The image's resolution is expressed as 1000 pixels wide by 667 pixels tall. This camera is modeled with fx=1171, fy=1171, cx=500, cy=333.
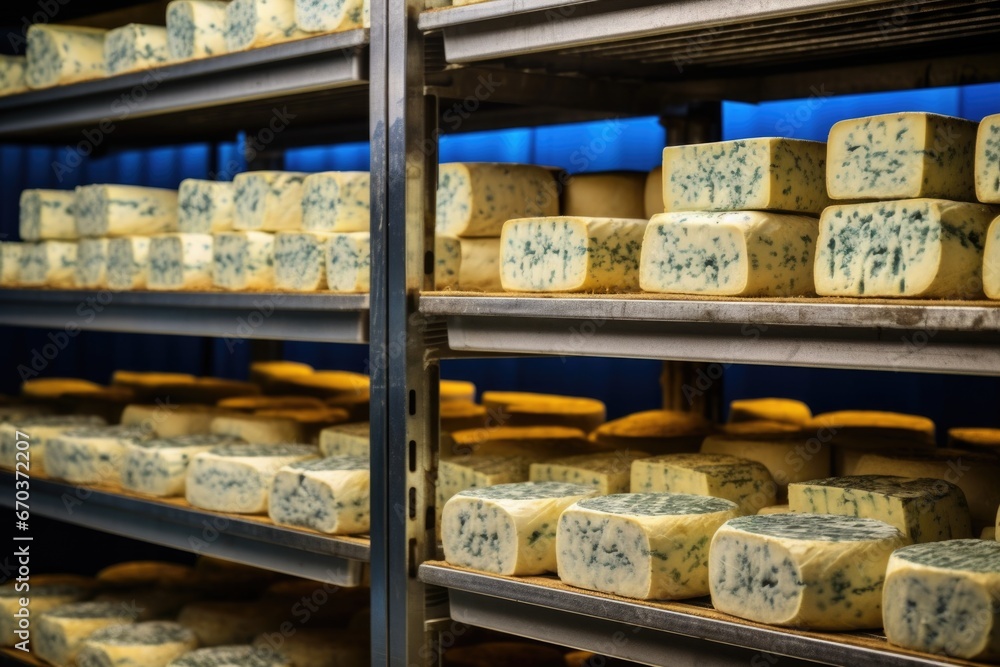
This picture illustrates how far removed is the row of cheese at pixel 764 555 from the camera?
1.69 m

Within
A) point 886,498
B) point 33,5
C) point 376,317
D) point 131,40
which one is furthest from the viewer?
point 33,5

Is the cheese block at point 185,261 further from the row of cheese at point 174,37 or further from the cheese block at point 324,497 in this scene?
the cheese block at point 324,497

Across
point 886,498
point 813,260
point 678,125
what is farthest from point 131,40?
point 886,498

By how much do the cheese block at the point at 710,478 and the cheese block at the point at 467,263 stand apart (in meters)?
0.55

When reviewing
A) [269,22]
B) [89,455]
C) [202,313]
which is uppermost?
[269,22]

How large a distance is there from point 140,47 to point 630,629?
85.1 inches

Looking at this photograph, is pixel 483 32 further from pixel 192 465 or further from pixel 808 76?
pixel 192 465

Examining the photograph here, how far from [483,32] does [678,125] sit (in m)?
0.92

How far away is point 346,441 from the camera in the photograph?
3041 millimetres

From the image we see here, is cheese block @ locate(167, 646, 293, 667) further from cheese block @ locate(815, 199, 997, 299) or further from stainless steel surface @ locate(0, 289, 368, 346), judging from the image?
cheese block @ locate(815, 199, 997, 299)

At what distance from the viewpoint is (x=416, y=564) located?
8.07ft

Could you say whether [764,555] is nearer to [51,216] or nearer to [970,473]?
[970,473]

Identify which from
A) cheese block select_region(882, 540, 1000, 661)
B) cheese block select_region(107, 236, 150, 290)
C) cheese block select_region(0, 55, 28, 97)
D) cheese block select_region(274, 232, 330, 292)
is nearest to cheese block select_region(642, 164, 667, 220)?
cheese block select_region(274, 232, 330, 292)

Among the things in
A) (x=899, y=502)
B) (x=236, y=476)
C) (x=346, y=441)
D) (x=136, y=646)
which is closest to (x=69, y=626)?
(x=136, y=646)
